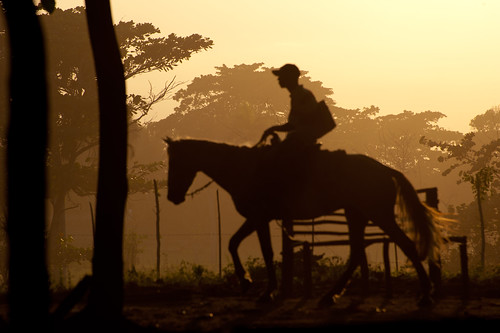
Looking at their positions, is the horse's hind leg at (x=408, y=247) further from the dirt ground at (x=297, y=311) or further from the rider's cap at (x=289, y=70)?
the rider's cap at (x=289, y=70)

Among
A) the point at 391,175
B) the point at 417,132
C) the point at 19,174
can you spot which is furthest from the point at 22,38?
the point at 417,132

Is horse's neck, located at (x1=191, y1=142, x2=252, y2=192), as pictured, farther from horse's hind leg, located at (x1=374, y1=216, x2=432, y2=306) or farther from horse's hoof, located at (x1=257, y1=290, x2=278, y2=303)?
horse's hind leg, located at (x1=374, y1=216, x2=432, y2=306)

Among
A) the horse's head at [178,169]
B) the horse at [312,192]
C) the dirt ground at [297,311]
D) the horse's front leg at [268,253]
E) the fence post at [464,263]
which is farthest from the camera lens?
the fence post at [464,263]

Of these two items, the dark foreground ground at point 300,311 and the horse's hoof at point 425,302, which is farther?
the horse's hoof at point 425,302

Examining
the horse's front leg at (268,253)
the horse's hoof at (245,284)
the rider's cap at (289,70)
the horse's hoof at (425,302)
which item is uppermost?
the rider's cap at (289,70)

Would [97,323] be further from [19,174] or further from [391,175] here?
[391,175]

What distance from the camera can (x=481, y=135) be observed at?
9469cm

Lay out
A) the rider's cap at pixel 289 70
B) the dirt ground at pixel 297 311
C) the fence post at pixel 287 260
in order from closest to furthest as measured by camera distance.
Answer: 1. the dirt ground at pixel 297 311
2. the rider's cap at pixel 289 70
3. the fence post at pixel 287 260

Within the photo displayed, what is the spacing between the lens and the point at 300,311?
32.7 feet

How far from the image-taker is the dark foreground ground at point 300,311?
24.6 feet

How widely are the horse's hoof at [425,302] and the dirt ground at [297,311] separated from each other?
0.10 meters

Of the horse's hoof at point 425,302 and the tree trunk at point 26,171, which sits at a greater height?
the tree trunk at point 26,171

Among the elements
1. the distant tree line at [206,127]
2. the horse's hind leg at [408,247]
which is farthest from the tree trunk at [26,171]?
the horse's hind leg at [408,247]

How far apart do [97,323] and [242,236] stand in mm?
3052
